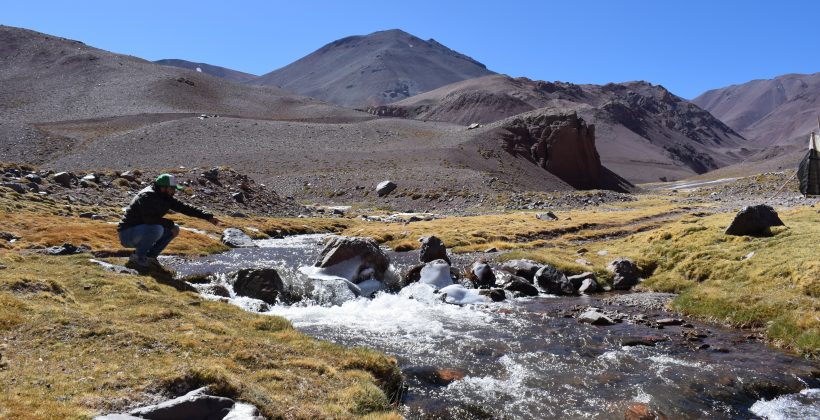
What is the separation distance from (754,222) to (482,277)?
43.3 feet

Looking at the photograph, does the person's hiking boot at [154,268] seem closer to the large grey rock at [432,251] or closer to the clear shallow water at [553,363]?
the clear shallow water at [553,363]

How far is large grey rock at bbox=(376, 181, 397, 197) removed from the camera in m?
88.5

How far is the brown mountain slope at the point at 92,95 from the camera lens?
13975cm

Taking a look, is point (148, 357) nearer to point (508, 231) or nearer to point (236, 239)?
point (236, 239)

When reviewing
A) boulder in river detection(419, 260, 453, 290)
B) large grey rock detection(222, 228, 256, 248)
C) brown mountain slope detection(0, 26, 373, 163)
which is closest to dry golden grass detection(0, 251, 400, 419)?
boulder in river detection(419, 260, 453, 290)

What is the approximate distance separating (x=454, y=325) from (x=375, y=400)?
27.4 feet

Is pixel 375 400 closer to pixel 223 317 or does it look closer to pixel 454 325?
pixel 223 317

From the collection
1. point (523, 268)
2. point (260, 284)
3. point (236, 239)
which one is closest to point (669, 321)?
point (523, 268)

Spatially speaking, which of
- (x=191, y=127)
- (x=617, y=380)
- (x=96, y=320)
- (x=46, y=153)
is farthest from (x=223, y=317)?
(x=191, y=127)

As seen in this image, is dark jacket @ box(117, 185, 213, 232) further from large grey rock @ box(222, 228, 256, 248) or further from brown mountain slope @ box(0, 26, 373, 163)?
brown mountain slope @ box(0, 26, 373, 163)

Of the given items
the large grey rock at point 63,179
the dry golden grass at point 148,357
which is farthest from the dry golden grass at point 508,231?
the dry golden grass at point 148,357

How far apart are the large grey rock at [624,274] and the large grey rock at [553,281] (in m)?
2.44

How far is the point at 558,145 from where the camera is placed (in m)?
144

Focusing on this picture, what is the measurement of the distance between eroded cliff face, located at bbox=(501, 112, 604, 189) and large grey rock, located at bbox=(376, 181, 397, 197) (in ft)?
182
